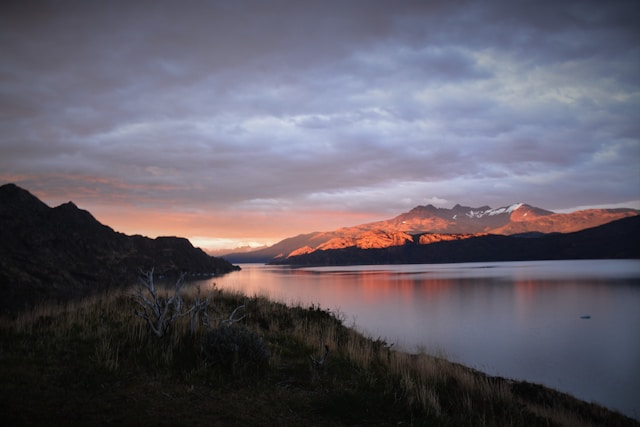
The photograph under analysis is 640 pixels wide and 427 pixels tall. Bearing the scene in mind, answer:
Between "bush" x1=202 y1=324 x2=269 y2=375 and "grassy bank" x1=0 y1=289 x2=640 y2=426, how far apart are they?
0.02m

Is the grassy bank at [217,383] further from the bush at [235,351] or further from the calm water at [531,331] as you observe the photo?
the calm water at [531,331]

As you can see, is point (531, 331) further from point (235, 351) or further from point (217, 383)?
point (217, 383)

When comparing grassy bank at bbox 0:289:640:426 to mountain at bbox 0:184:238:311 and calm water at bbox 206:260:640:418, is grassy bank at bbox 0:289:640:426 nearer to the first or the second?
calm water at bbox 206:260:640:418

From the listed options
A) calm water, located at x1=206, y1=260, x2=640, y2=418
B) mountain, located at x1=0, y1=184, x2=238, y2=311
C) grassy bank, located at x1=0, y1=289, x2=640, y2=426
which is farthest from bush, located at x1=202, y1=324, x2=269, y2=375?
mountain, located at x1=0, y1=184, x2=238, y2=311

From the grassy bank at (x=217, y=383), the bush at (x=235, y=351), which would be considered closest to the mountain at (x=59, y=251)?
the grassy bank at (x=217, y=383)

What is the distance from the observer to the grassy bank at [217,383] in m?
5.37

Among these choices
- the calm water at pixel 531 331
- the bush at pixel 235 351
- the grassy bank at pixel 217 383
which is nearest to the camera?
the grassy bank at pixel 217 383

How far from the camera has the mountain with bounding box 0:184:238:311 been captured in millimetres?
43562

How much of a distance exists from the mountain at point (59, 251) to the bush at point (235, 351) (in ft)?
104

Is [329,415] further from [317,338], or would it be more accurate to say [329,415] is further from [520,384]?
[520,384]

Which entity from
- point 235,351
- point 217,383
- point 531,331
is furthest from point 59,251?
point 217,383

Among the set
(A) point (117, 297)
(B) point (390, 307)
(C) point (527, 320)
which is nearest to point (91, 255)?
(B) point (390, 307)

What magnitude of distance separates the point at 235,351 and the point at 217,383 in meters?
0.83

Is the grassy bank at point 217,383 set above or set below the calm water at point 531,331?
above
